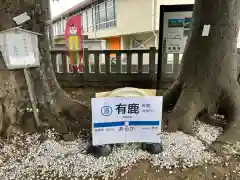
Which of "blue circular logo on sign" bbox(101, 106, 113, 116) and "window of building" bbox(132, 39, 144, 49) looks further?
"window of building" bbox(132, 39, 144, 49)

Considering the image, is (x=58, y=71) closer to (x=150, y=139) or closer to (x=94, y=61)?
(x=94, y=61)

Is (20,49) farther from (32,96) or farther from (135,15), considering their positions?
(135,15)

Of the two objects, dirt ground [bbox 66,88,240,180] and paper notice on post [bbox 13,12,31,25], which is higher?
paper notice on post [bbox 13,12,31,25]

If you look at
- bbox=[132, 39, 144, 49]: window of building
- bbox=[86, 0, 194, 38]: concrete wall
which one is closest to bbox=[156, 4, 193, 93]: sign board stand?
bbox=[86, 0, 194, 38]: concrete wall

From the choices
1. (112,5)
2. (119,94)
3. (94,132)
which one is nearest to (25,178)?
(94,132)

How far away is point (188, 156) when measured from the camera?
2.05 m

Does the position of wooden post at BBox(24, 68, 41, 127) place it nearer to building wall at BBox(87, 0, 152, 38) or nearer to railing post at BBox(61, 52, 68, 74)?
railing post at BBox(61, 52, 68, 74)

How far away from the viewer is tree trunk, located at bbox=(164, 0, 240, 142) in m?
2.48

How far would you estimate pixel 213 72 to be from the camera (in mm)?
2561

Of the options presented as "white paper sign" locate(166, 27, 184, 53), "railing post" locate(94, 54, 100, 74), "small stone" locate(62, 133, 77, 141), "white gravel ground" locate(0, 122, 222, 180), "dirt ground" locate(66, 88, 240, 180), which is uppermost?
"white paper sign" locate(166, 27, 184, 53)

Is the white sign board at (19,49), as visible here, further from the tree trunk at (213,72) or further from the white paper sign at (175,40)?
the white paper sign at (175,40)

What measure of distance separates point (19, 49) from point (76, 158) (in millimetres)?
1376

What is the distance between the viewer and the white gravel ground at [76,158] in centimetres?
187

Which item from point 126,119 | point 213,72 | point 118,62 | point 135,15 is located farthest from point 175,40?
point 135,15
